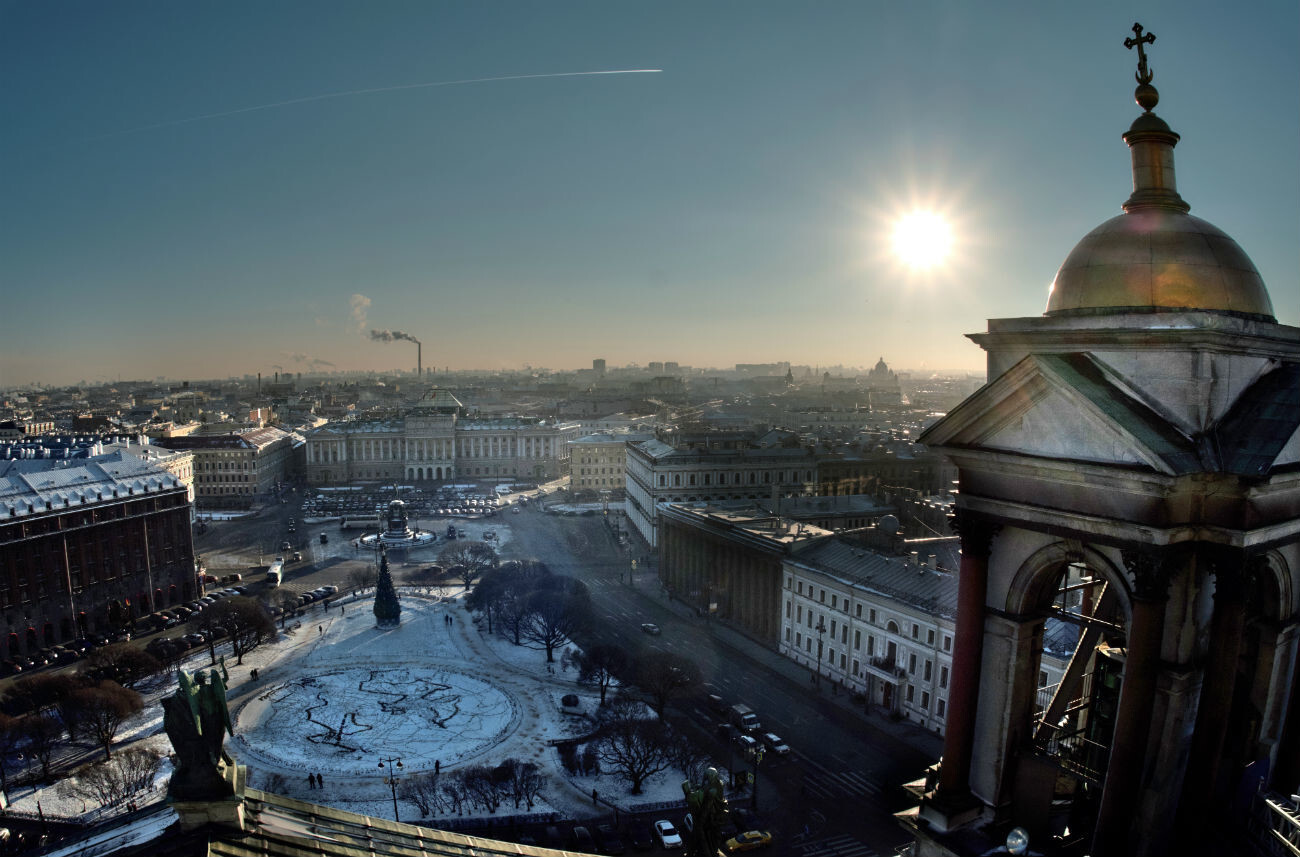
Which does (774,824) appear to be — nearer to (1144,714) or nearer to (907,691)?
(907,691)

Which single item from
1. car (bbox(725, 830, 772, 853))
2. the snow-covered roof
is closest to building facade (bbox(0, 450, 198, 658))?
the snow-covered roof

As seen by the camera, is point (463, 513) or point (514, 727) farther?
point (463, 513)

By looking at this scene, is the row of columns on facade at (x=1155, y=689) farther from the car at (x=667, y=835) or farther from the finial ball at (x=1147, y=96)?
the car at (x=667, y=835)

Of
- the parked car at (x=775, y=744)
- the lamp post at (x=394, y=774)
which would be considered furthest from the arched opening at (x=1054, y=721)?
the parked car at (x=775, y=744)

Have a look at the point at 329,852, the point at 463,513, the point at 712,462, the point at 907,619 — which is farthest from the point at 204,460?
the point at 329,852

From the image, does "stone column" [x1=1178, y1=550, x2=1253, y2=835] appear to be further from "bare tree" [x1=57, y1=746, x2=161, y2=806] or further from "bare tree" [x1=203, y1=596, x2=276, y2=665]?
"bare tree" [x1=203, y1=596, x2=276, y2=665]
